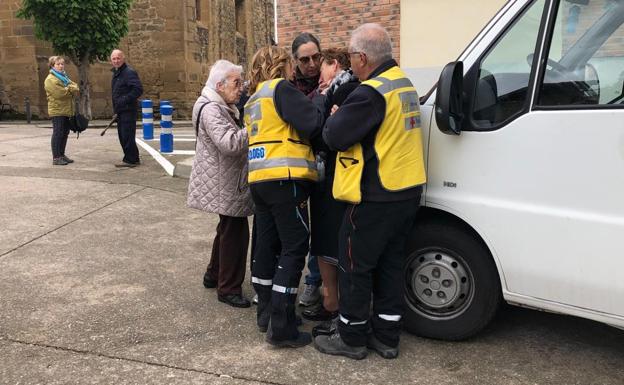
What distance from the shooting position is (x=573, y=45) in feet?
9.39

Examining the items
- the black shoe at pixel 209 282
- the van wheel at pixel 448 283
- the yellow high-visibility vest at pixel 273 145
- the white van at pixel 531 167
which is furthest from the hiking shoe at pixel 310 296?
the yellow high-visibility vest at pixel 273 145

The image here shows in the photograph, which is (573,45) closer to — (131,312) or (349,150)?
(349,150)

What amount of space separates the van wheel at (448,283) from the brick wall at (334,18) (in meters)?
5.89

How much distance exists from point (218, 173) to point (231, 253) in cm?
58

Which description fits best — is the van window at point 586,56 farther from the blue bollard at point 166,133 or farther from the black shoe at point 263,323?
the blue bollard at point 166,133

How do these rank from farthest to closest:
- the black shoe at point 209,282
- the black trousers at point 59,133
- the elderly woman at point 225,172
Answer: the black trousers at point 59,133
the black shoe at point 209,282
the elderly woman at point 225,172

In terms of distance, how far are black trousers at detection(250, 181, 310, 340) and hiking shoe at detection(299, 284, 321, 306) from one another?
0.56m

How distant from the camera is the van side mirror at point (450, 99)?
2918 mm

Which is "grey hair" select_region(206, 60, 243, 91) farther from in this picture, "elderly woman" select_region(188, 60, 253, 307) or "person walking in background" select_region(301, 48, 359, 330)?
"person walking in background" select_region(301, 48, 359, 330)

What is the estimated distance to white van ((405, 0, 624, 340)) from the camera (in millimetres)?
2654

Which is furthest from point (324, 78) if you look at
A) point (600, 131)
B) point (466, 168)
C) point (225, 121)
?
point (600, 131)

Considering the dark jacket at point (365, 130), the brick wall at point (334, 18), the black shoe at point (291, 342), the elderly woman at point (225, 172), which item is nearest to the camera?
the dark jacket at point (365, 130)

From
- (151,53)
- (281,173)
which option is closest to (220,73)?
(281,173)

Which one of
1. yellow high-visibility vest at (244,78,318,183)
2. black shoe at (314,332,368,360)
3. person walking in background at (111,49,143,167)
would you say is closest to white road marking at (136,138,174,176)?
person walking in background at (111,49,143,167)
